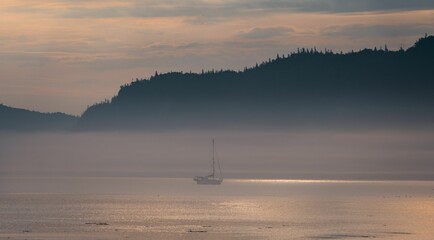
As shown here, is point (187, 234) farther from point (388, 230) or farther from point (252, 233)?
point (388, 230)

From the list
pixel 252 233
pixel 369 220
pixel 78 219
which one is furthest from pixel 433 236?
pixel 78 219

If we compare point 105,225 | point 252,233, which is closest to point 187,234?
point 252,233

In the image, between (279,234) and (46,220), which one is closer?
(279,234)

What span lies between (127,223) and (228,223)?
16166 mm

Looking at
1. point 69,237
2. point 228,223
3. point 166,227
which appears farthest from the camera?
point 228,223

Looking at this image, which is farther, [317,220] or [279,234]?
[317,220]

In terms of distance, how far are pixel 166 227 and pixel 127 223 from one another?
12765 millimetres

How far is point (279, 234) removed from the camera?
522ft

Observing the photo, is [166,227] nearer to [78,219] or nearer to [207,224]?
[207,224]

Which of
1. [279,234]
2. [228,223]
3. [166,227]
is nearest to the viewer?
[279,234]

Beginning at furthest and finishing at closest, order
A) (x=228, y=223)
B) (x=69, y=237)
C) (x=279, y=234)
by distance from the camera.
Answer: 1. (x=228, y=223)
2. (x=279, y=234)
3. (x=69, y=237)

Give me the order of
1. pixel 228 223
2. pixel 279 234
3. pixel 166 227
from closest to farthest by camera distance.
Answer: pixel 279 234
pixel 166 227
pixel 228 223

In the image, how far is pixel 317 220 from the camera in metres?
197

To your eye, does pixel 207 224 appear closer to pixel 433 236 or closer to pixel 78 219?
pixel 78 219
